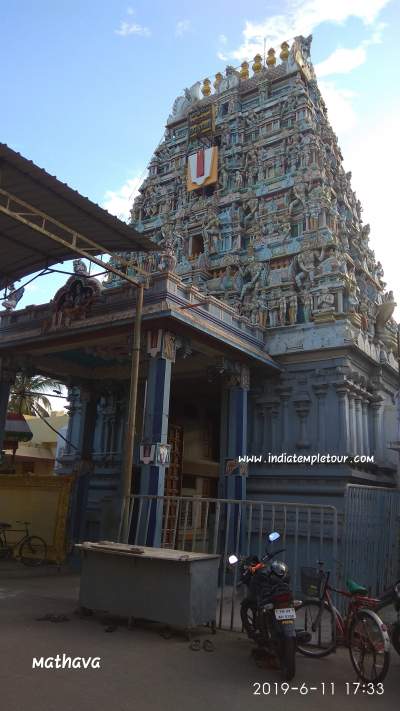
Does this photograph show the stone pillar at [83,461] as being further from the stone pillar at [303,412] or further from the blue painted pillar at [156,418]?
the stone pillar at [303,412]

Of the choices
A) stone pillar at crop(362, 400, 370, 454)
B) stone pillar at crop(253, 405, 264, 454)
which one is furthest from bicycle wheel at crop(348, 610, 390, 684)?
stone pillar at crop(362, 400, 370, 454)

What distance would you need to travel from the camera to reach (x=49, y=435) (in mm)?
33812

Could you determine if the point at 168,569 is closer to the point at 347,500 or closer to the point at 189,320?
the point at 347,500

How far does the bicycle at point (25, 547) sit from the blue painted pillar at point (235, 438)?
535 cm

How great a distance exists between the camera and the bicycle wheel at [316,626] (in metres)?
6.56

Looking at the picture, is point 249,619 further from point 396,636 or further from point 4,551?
point 4,551

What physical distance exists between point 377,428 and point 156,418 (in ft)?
29.0

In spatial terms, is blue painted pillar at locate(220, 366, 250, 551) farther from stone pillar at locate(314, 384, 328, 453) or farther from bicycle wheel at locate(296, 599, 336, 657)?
bicycle wheel at locate(296, 599, 336, 657)

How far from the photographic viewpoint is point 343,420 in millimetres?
15758

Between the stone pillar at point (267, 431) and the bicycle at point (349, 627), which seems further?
the stone pillar at point (267, 431)

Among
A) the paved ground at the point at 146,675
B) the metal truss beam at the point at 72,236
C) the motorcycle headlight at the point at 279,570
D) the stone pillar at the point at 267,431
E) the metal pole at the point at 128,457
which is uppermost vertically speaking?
the metal truss beam at the point at 72,236

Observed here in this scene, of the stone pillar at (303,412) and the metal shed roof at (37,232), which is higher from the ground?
the metal shed roof at (37,232)

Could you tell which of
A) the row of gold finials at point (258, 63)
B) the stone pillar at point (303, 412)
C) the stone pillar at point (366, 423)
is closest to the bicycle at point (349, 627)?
the stone pillar at point (303, 412)

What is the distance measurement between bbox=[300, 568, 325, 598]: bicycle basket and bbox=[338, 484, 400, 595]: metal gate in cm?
81
